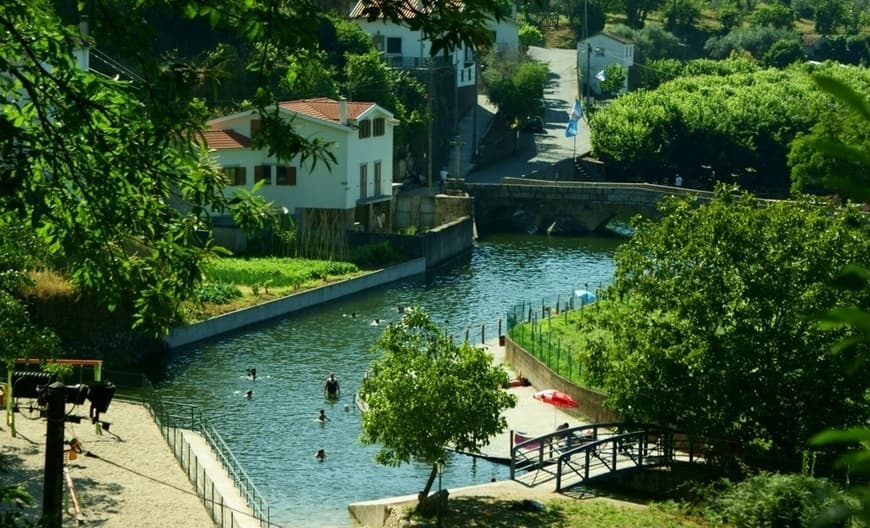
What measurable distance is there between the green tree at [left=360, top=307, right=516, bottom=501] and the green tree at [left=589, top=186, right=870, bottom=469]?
360 cm

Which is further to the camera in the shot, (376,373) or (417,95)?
(417,95)

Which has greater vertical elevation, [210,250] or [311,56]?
[311,56]

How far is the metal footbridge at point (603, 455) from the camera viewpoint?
37.9 m

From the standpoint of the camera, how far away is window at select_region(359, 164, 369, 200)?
7738 centimetres

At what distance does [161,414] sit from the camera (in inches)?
1593

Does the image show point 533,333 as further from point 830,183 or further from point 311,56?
point 830,183

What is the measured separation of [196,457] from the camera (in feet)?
119

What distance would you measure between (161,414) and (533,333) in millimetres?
18864

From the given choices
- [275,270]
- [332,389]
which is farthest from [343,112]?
[332,389]

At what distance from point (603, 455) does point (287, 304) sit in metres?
24.8

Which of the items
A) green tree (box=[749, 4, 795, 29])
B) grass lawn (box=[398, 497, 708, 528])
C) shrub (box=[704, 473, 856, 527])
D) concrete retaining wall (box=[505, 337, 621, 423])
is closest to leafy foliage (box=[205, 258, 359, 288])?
concrete retaining wall (box=[505, 337, 621, 423])

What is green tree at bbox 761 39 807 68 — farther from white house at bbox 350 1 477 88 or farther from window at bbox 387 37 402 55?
window at bbox 387 37 402 55

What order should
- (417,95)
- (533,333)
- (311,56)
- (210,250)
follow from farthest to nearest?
(417,95) < (533,333) < (210,250) < (311,56)

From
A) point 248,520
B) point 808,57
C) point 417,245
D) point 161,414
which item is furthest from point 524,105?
point 248,520
